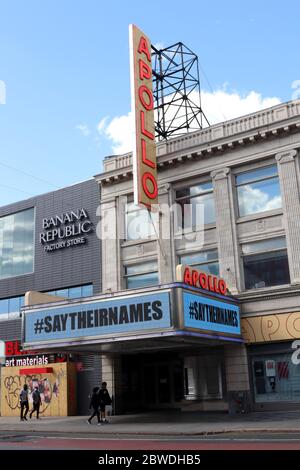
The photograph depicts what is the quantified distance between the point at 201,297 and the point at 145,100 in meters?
11.1

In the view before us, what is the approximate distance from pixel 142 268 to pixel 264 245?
734 centimetres

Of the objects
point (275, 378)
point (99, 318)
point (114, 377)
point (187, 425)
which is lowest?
point (187, 425)

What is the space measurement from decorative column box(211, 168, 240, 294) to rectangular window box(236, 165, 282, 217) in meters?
0.64

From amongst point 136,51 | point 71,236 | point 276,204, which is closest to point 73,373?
point 71,236

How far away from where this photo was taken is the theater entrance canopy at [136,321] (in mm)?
21250

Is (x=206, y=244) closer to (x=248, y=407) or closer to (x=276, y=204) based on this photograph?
(x=276, y=204)

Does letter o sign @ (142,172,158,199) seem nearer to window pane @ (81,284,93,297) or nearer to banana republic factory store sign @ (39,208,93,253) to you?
banana republic factory store sign @ (39,208,93,253)

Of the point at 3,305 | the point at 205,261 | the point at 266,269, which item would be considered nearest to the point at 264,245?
the point at 266,269

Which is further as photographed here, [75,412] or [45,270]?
[45,270]

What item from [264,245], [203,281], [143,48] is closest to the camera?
[203,281]

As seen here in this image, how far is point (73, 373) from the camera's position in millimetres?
30844

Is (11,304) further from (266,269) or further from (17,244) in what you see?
(266,269)

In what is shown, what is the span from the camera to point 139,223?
3100 centimetres

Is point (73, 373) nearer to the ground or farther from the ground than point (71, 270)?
nearer to the ground
